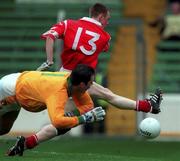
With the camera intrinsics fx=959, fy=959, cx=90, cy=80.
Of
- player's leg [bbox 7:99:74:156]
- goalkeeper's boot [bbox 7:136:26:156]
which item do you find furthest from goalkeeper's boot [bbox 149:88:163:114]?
goalkeeper's boot [bbox 7:136:26:156]

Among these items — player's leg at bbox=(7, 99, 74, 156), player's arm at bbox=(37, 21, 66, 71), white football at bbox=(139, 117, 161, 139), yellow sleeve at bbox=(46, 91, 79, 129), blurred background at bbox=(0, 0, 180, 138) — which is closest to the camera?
yellow sleeve at bbox=(46, 91, 79, 129)

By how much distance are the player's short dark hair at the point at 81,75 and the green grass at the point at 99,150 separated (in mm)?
1086

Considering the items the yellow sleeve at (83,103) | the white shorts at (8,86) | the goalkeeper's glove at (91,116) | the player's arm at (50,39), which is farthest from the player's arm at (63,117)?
the player's arm at (50,39)

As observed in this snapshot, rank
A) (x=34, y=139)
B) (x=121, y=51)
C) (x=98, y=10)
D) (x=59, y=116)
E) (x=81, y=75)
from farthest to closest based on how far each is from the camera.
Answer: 1. (x=121, y=51)
2. (x=98, y=10)
3. (x=34, y=139)
4. (x=81, y=75)
5. (x=59, y=116)

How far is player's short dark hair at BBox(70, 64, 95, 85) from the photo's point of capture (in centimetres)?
1252

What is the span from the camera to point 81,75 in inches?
492

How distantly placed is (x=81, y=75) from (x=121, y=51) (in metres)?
10.7

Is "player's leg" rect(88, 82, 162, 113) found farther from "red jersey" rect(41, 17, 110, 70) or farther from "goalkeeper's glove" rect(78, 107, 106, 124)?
"goalkeeper's glove" rect(78, 107, 106, 124)

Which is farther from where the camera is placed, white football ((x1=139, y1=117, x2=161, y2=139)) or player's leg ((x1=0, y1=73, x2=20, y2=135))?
white football ((x1=139, y1=117, x2=161, y2=139))

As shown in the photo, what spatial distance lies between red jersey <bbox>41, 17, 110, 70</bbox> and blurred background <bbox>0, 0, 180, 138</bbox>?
19.0ft

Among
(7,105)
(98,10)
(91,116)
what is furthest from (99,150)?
(91,116)

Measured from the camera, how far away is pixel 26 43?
2302cm

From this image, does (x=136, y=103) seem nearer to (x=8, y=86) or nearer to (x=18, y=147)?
(x=8, y=86)

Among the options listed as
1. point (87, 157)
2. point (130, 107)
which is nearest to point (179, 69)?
point (130, 107)
